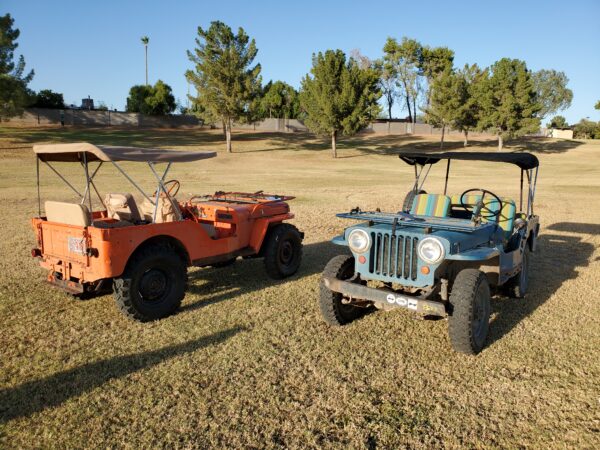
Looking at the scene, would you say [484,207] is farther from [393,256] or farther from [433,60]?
[433,60]

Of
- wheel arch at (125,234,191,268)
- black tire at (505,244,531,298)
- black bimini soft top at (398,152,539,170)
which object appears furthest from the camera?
black tire at (505,244,531,298)

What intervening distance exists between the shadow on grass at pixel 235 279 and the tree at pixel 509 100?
42166 mm

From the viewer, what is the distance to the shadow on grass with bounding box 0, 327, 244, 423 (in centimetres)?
377

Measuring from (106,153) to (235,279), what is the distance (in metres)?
3.01

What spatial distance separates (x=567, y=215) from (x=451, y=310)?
36.7ft

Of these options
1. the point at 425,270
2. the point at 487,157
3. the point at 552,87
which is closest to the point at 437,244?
the point at 425,270

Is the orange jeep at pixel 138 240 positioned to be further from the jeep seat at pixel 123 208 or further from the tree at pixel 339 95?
the tree at pixel 339 95

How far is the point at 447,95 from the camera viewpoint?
48.1 m

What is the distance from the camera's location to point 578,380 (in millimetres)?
4293

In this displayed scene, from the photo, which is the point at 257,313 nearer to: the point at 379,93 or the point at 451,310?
the point at 451,310

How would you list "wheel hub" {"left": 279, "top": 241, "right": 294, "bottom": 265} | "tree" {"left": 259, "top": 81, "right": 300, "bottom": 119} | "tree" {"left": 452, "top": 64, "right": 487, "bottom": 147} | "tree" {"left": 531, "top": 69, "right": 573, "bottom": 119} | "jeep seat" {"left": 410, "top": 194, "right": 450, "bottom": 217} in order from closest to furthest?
1. "jeep seat" {"left": 410, "top": 194, "right": 450, "bottom": 217}
2. "wheel hub" {"left": 279, "top": 241, "right": 294, "bottom": 265}
3. "tree" {"left": 452, "top": 64, "right": 487, "bottom": 147}
4. "tree" {"left": 259, "top": 81, "right": 300, "bottom": 119}
5. "tree" {"left": 531, "top": 69, "right": 573, "bottom": 119}

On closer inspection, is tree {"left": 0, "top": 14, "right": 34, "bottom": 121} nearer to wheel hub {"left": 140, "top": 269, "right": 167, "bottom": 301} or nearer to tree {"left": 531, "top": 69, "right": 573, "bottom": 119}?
wheel hub {"left": 140, "top": 269, "right": 167, "bottom": 301}

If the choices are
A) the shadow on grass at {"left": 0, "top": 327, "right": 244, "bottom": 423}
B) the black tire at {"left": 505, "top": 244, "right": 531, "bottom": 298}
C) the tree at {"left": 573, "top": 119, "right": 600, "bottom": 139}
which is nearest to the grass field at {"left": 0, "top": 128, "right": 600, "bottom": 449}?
the shadow on grass at {"left": 0, "top": 327, "right": 244, "bottom": 423}

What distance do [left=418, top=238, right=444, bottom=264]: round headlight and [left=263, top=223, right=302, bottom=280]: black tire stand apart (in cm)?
300
